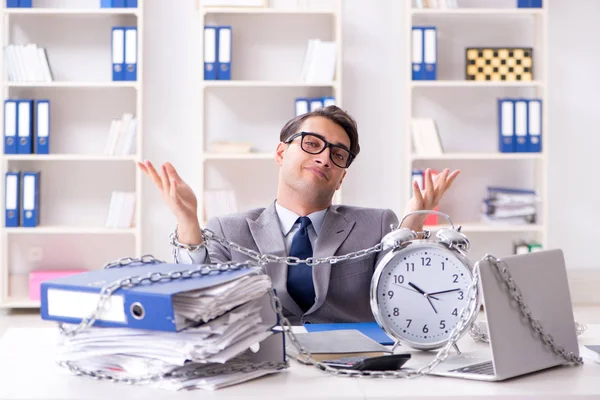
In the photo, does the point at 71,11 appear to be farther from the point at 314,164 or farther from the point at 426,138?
the point at 314,164

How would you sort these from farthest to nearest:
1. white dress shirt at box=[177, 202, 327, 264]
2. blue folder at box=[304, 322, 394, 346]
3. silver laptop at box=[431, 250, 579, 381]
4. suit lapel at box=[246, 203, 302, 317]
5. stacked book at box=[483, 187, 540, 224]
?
stacked book at box=[483, 187, 540, 224] → white dress shirt at box=[177, 202, 327, 264] → suit lapel at box=[246, 203, 302, 317] → blue folder at box=[304, 322, 394, 346] → silver laptop at box=[431, 250, 579, 381]

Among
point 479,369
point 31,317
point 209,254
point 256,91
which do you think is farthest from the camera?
point 256,91

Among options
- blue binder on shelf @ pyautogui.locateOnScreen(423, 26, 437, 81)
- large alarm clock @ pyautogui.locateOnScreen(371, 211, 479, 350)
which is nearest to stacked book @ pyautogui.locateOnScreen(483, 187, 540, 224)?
blue binder on shelf @ pyautogui.locateOnScreen(423, 26, 437, 81)

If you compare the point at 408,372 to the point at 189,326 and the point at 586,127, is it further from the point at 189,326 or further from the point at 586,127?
the point at 586,127

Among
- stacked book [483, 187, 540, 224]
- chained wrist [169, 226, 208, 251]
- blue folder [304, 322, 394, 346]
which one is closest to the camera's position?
blue folder [304, 322, 394, 346]

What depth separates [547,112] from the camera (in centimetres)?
537

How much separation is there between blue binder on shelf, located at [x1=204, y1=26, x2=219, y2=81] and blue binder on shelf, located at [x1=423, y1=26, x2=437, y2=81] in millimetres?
1202

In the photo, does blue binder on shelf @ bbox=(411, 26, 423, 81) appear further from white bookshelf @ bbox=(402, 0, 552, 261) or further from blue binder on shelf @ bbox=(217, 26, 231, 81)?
blue binder on shelf @ bbox=(217, 26, 231, 81)

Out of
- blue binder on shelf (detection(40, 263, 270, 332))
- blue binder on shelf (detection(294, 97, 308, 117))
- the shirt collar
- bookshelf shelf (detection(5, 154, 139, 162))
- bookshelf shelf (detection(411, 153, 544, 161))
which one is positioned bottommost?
blue binder on shelf (detection(40, 263, 270, 332))

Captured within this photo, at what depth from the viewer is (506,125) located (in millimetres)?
4992

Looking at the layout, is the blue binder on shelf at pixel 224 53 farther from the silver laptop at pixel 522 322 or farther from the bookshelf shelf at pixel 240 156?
the silver laptop at pixel 522 322

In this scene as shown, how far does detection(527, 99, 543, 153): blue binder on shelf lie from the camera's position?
4977 millimetres

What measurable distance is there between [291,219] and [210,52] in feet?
8.97

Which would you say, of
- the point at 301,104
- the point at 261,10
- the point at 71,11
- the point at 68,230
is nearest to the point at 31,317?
the point at 68,230
